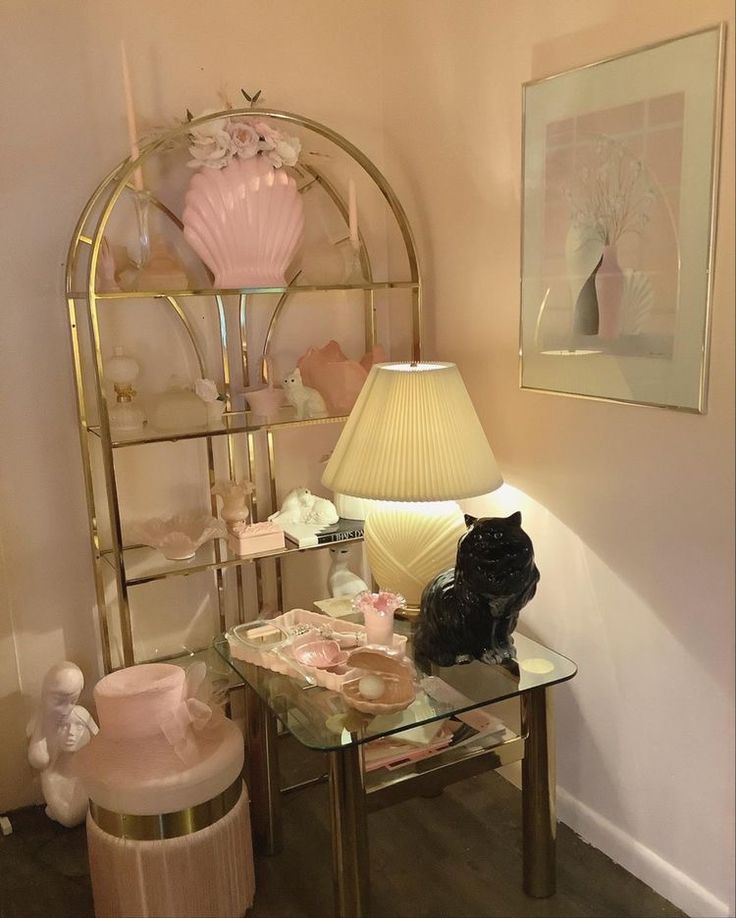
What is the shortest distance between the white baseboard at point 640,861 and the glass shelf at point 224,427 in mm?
1093

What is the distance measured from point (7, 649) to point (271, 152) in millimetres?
1356

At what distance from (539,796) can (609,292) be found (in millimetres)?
1044

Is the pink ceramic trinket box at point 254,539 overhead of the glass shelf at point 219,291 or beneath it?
beneath

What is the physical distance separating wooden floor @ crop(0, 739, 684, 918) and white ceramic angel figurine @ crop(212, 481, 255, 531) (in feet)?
2.40

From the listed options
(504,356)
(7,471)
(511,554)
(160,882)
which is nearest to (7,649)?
(7,471)

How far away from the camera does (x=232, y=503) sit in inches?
80.0

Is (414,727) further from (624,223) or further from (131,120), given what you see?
(131,120)

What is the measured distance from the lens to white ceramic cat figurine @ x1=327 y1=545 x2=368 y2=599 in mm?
2146

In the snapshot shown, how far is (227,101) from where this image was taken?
6.70 feet

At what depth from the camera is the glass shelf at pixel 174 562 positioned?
1.98m

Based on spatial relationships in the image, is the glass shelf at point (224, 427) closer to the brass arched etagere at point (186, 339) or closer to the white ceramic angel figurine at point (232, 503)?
the brass arched etagere at point (186, 339)

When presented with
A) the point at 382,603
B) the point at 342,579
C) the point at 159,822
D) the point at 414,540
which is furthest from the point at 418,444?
the point at 159,822

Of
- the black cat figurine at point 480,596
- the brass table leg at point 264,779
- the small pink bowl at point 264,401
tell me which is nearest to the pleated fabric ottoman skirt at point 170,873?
the brass table leg at point 264,779

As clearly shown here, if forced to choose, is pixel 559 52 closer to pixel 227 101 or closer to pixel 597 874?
pixel 227 101
